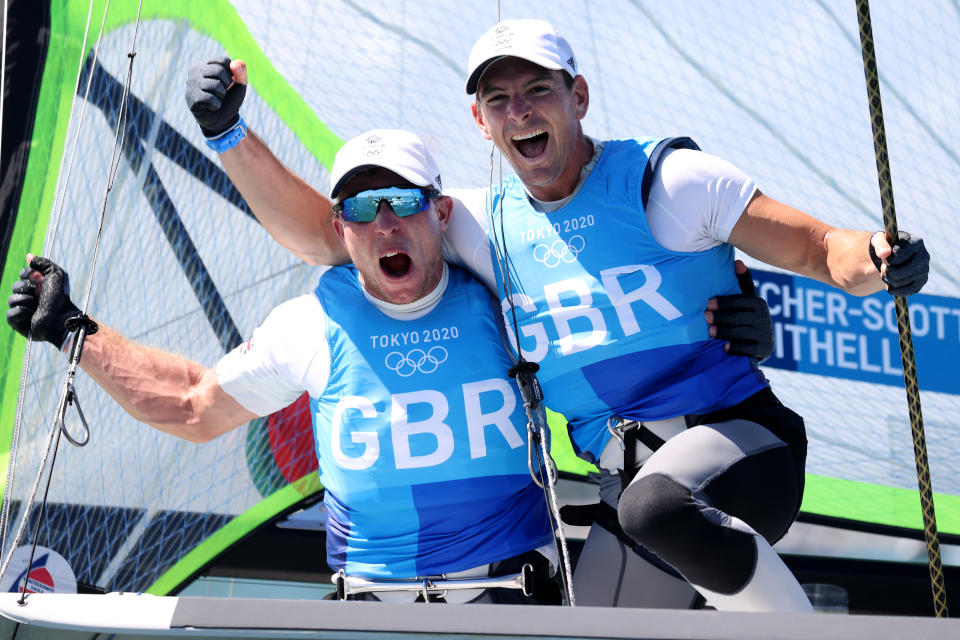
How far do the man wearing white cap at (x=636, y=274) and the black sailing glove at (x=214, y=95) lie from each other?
0.38 m

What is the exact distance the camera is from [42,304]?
1624 mm

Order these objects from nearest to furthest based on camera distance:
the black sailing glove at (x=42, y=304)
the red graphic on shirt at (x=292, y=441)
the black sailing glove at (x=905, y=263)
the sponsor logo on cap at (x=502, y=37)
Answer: the black sailing glove at (x=905, y=263) → the sponsor logo on cap at (x=502, y=37) → the black sailing glove at (x=42, y=304) → the red graphic on shirt at (x=292, y=441)

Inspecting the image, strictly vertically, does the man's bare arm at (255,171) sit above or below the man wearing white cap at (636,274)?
above

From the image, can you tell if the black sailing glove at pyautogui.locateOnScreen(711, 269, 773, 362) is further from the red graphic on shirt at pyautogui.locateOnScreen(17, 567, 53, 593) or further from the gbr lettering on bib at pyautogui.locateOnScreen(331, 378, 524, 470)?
the red graphic on shirt at pyautogui.locateOnScreen(17, 567, 53, 593)

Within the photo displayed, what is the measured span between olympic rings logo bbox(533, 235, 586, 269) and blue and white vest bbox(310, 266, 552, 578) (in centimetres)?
14

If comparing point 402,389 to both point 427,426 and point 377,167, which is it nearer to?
point 427,426

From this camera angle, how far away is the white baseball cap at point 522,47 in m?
1.48

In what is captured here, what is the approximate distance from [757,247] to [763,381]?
20cm

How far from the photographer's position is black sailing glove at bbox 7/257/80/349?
5.29 feet

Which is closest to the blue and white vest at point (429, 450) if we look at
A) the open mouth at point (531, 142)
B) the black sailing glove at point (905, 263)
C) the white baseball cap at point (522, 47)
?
the open mouth at point (531, 142)

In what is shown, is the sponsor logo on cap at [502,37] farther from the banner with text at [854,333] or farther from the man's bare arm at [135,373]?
the banner with text at [854,333]

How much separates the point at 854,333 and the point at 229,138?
1267 millimetres

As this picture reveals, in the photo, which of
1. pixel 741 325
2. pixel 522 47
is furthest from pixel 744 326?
pixel 522 47

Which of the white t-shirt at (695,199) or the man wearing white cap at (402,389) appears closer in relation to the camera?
the white t-shirt at (695,199)
